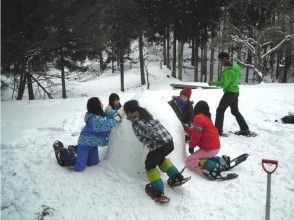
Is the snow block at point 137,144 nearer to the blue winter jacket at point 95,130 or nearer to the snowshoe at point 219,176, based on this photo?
the blue winter jacket at point 95,130

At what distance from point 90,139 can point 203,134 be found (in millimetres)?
1964

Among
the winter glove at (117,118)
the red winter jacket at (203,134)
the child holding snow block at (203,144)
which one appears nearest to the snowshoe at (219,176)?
the child holding snow block at (203,144)

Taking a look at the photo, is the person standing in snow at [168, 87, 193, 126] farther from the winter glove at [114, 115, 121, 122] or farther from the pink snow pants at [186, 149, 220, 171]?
the winter glove at [114, 115, 121, 122]

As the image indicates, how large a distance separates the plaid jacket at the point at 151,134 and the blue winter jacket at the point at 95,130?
33.8 inches

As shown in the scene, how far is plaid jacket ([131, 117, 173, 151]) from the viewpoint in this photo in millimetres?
4652

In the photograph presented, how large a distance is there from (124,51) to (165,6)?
556cm

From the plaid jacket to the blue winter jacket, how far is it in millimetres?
860

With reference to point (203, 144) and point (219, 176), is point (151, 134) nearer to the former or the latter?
point (203, 144)

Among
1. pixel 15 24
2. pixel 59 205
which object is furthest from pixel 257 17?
pixel 59 205

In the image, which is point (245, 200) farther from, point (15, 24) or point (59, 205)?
point (15, 24)

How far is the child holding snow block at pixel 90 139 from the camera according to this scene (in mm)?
5445

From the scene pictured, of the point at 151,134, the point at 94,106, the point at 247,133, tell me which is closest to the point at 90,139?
the point at 94,106

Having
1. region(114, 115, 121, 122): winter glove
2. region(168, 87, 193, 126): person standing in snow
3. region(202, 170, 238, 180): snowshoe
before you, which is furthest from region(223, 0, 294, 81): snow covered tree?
region(114, 115, 121, 122): winter glove

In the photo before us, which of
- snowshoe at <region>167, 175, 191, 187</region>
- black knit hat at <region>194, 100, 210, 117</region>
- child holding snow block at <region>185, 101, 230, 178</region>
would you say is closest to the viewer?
snowshoe at <region>167, 175, 191, 187</region>
